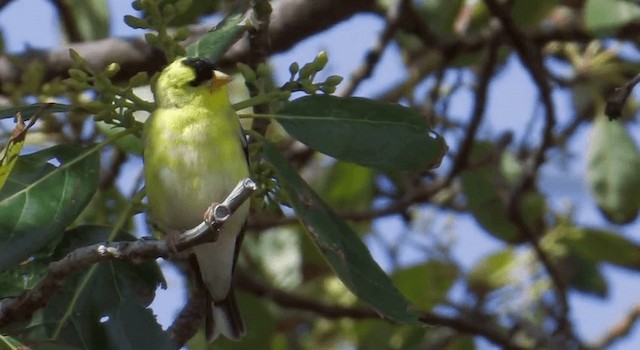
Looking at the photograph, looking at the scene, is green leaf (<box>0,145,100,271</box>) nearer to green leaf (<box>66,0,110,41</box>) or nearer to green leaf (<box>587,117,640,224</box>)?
green leaf (<box>66,0,110,41</box>)

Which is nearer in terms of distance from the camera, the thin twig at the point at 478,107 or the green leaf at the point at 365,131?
the green leaf at the point at 365,131

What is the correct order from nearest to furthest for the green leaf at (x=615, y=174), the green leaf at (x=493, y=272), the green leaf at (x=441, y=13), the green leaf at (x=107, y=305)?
the green leaf at (x=107, y=305) < the green leaf at (x=615, y=174) < the green leaf at (x=441, y=13) < the green leaf at (x=493, y=272)

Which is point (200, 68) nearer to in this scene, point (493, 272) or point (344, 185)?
point (344, 185)

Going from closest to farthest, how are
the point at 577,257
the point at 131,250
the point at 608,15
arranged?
the point at 131,250 < the point at 608,15 < the point at 577,257

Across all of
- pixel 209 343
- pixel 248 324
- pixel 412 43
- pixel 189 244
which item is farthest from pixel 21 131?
pixel 412 43

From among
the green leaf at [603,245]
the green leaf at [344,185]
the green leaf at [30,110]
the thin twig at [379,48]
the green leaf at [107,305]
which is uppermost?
the green leaf at [30,110]

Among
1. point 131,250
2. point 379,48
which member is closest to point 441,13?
point 379,48

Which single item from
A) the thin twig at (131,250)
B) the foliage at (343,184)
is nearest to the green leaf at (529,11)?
the foliage at (343,184)

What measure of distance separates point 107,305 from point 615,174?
197 centimetres

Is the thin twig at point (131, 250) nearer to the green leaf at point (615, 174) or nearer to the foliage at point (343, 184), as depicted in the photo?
the foliage at point (343, 184)

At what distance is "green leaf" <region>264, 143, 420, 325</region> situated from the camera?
184 centimetres

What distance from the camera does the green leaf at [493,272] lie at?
13.3 ft

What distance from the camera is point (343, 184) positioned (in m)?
3.96

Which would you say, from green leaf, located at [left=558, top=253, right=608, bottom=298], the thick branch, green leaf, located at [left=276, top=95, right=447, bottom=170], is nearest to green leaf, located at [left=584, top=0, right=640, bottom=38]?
the thick branch
